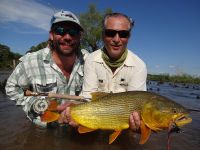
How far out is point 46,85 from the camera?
5.68 metres

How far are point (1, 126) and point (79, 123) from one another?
2893mm

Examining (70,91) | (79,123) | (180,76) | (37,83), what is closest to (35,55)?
(37,83)

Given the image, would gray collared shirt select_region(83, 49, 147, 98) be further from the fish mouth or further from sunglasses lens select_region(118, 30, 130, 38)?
the fish mouth

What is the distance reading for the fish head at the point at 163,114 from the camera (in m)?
3.81

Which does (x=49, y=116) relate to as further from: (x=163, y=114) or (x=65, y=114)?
(x=163, y=114)

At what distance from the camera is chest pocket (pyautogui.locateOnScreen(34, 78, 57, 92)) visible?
5652mm

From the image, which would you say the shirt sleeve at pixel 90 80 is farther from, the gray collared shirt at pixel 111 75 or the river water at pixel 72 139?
the river water at pixel 72 139

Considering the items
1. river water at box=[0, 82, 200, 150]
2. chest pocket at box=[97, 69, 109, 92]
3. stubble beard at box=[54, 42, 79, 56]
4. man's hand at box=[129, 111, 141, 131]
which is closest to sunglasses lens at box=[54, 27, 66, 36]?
stubble beard at box=[54, 42, 79, 56]

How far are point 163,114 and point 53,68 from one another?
8.73 ft

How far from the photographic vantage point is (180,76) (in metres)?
42.5

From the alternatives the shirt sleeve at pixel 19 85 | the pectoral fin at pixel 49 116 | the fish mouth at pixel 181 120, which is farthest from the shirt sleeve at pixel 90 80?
the fish mouth at pixel 181 120

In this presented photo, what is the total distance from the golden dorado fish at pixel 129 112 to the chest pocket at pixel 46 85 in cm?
169

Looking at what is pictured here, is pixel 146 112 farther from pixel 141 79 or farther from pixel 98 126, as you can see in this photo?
pixel 141 79

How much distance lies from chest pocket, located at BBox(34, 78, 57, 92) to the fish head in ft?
7.77
